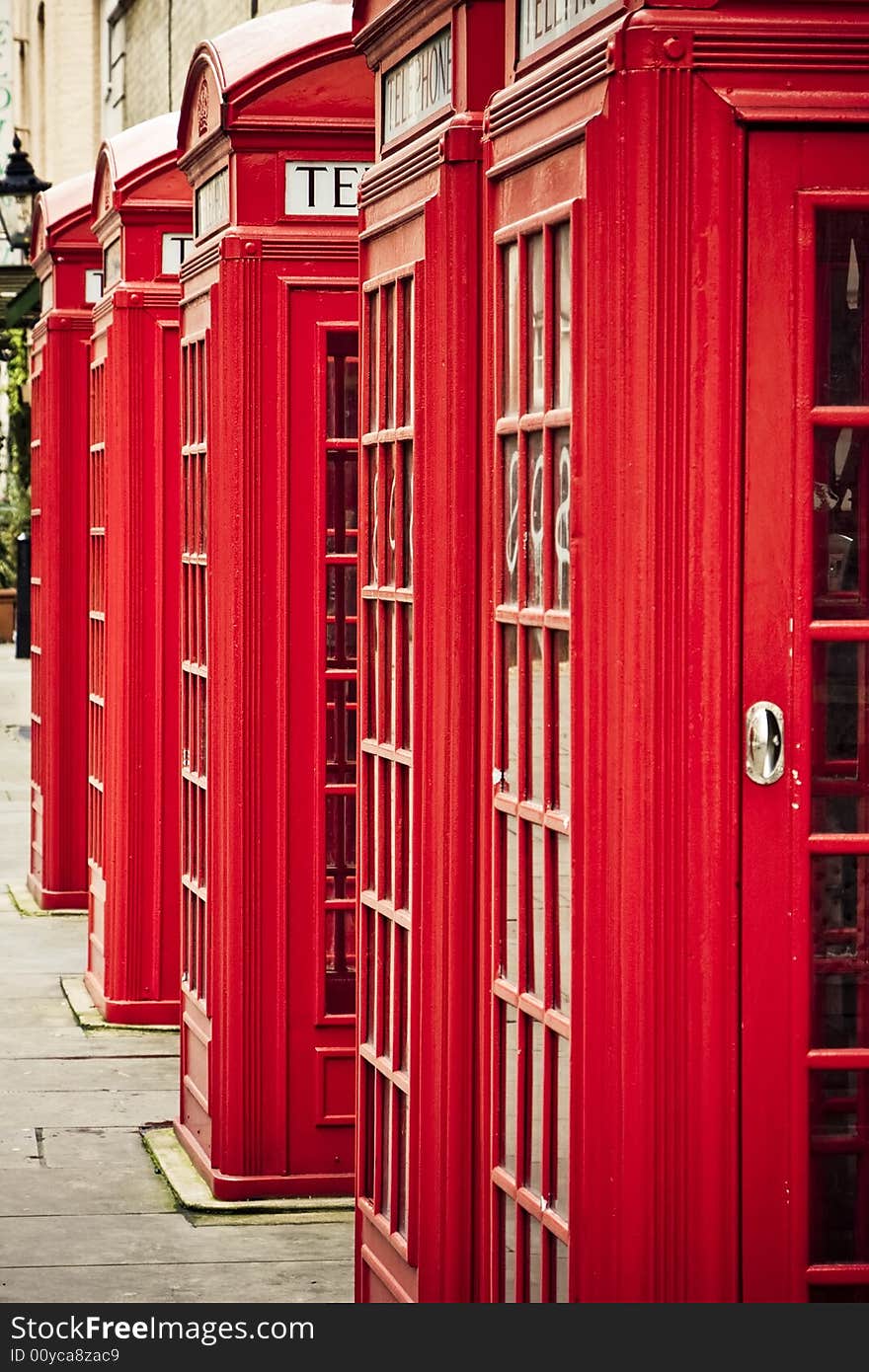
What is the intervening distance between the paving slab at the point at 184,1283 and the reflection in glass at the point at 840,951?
2547mm

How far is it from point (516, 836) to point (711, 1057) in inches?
30.4

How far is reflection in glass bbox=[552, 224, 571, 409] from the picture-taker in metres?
3.96

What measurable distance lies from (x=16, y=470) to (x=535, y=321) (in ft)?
100

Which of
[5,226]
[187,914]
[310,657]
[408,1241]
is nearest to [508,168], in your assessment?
[408,1241]

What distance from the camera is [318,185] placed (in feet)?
22.9

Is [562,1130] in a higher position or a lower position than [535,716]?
lower

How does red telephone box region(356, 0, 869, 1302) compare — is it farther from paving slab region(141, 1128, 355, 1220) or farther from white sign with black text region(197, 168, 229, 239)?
white sign with black text region(197, 168, 229, 239)

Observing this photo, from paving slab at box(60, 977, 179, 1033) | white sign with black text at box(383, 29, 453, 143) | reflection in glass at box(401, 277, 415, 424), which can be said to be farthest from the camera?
paving slab at box(60, 977, 179, 1033)

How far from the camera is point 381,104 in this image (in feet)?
17.6

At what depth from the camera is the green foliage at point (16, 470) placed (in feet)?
105

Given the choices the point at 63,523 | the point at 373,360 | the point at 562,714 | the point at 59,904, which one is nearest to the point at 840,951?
the point at 562,714

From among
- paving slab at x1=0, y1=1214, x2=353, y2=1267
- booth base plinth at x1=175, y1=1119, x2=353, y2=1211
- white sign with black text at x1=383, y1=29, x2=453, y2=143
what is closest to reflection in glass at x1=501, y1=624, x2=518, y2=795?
white sign with black text at x1=383, y1=29, x2=453, y2=143

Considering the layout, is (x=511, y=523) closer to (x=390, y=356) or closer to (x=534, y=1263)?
(x=390, y=356)

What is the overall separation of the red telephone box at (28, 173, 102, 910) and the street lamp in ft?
12.2
